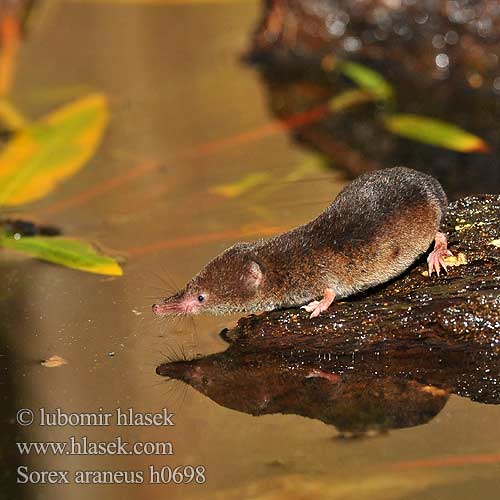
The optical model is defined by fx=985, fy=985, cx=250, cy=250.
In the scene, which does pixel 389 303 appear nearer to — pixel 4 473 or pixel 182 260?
pixel 182 260

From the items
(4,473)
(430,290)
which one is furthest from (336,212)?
(4,473)

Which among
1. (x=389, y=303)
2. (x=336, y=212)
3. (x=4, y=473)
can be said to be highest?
(x=336, y=212)

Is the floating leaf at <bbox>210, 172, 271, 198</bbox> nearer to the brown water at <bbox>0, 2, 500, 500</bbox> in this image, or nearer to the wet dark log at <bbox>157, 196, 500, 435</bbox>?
the brown water at <bbox>0, 2, 500, 500</bbox>

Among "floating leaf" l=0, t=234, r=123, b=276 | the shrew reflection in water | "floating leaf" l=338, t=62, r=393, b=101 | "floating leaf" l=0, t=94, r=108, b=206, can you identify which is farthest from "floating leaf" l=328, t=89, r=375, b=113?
the shrew reflection in water

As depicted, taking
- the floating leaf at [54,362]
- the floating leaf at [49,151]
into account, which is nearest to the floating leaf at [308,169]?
the floating leaf at [49,151]

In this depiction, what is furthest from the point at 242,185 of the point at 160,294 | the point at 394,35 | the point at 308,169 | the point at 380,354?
the point at 394,35
